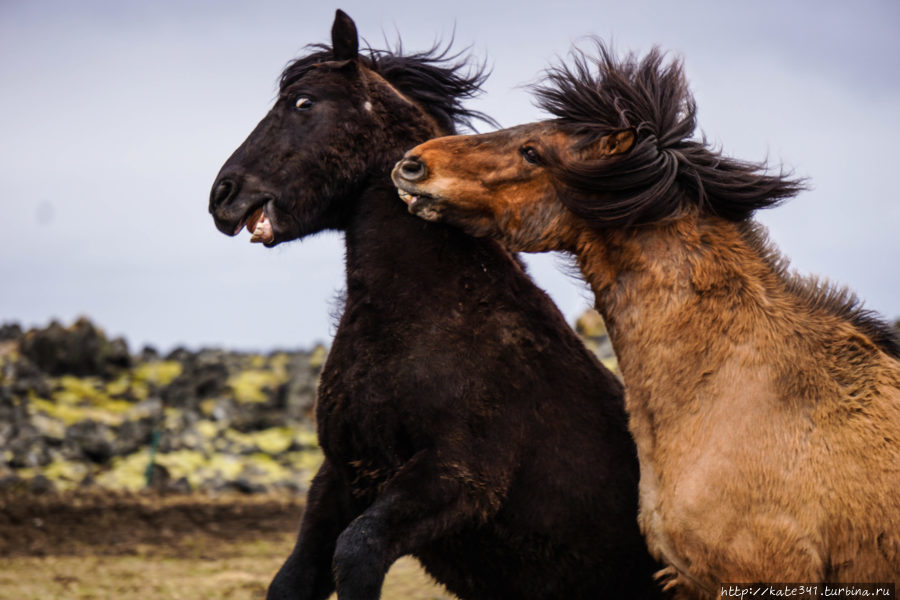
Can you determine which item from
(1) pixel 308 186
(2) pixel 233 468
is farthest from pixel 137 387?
(1) pixel 308 186

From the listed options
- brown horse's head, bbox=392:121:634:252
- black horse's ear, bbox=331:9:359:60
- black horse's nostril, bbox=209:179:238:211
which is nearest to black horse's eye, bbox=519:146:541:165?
brown horse's head, bbox=392:121:634:252

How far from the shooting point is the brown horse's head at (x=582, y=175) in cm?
464

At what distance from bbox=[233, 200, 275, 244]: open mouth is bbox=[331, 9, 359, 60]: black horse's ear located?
923mm

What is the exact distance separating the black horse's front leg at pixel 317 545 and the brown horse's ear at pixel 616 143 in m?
1.99

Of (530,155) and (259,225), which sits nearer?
(530,155)

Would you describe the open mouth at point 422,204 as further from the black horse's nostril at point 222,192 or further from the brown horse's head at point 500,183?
the black horse's nostril at point 222,192

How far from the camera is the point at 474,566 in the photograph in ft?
15.5

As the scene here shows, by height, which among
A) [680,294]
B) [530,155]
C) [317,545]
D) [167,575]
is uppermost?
[530,155]

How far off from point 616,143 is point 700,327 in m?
0.94

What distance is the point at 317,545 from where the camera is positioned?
4.77 metres

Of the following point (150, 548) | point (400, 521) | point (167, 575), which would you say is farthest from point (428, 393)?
point (150, 548)

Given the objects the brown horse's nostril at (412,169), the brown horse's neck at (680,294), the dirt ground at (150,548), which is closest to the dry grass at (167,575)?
the dirt ground at (150,548)

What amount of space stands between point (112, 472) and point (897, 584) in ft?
32.1

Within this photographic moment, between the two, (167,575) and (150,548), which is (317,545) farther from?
(150,548)
